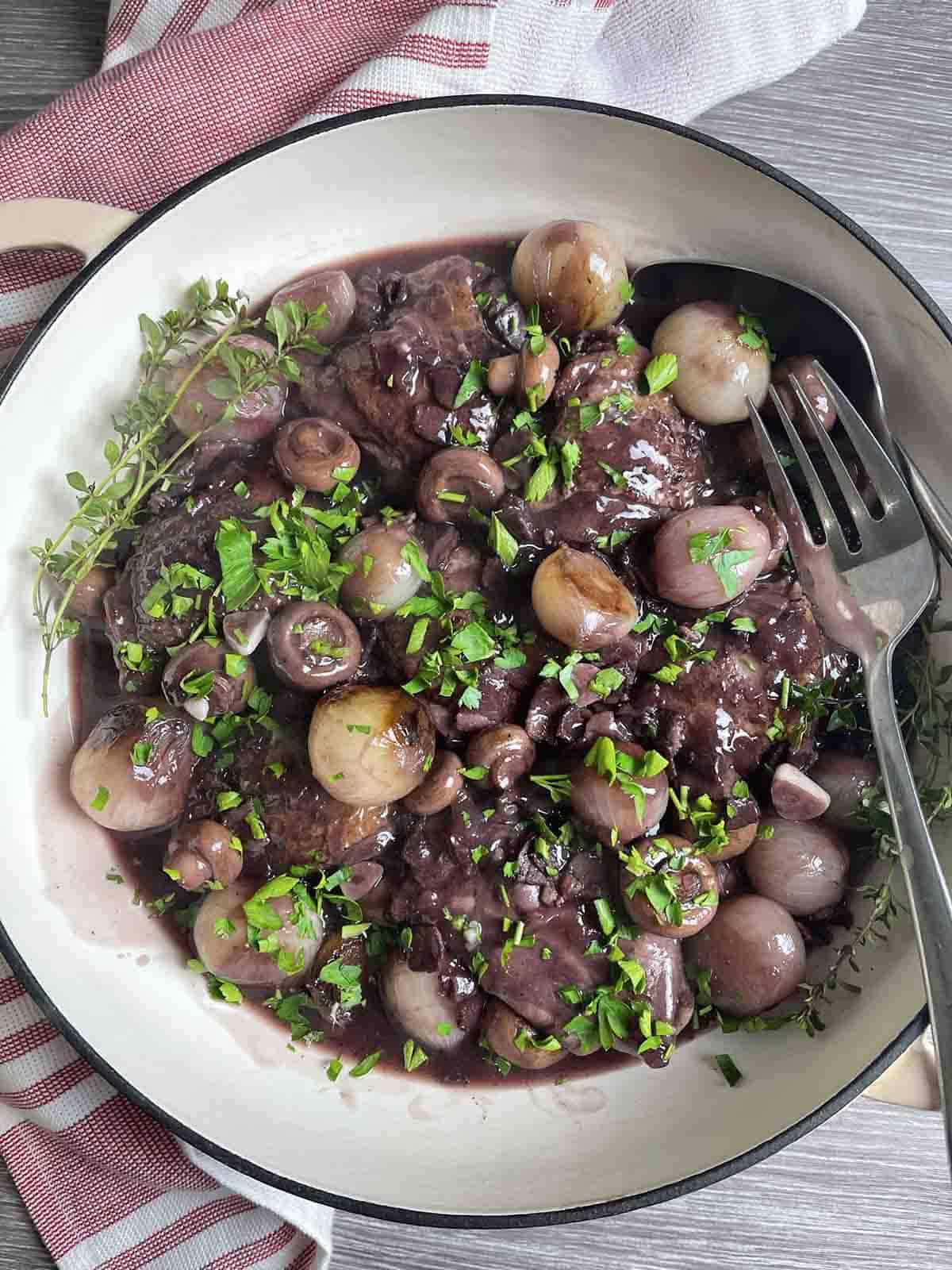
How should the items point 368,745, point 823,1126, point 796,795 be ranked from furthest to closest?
point 823,1126
point 796,795
point 368,745

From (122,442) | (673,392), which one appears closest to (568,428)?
(673,392)

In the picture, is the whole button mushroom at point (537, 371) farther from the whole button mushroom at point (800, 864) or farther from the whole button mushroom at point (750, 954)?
the whole button mushroom at point (750, 954)

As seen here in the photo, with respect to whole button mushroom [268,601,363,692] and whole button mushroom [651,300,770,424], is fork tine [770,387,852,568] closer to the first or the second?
whole button mushroom [651,300,770,424]

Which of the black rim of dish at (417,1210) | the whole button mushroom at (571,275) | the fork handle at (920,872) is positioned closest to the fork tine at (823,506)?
the fork handle at (920,872)

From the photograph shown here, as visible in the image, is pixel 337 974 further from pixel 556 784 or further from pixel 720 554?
pixel 720 554

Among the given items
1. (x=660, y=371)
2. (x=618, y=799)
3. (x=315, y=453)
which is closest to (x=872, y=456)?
(x=660, y=371)

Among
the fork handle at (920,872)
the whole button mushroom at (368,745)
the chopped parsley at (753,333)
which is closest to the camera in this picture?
the fork handle at (920,872)

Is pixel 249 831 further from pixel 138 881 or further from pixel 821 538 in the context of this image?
pixel 821 538
